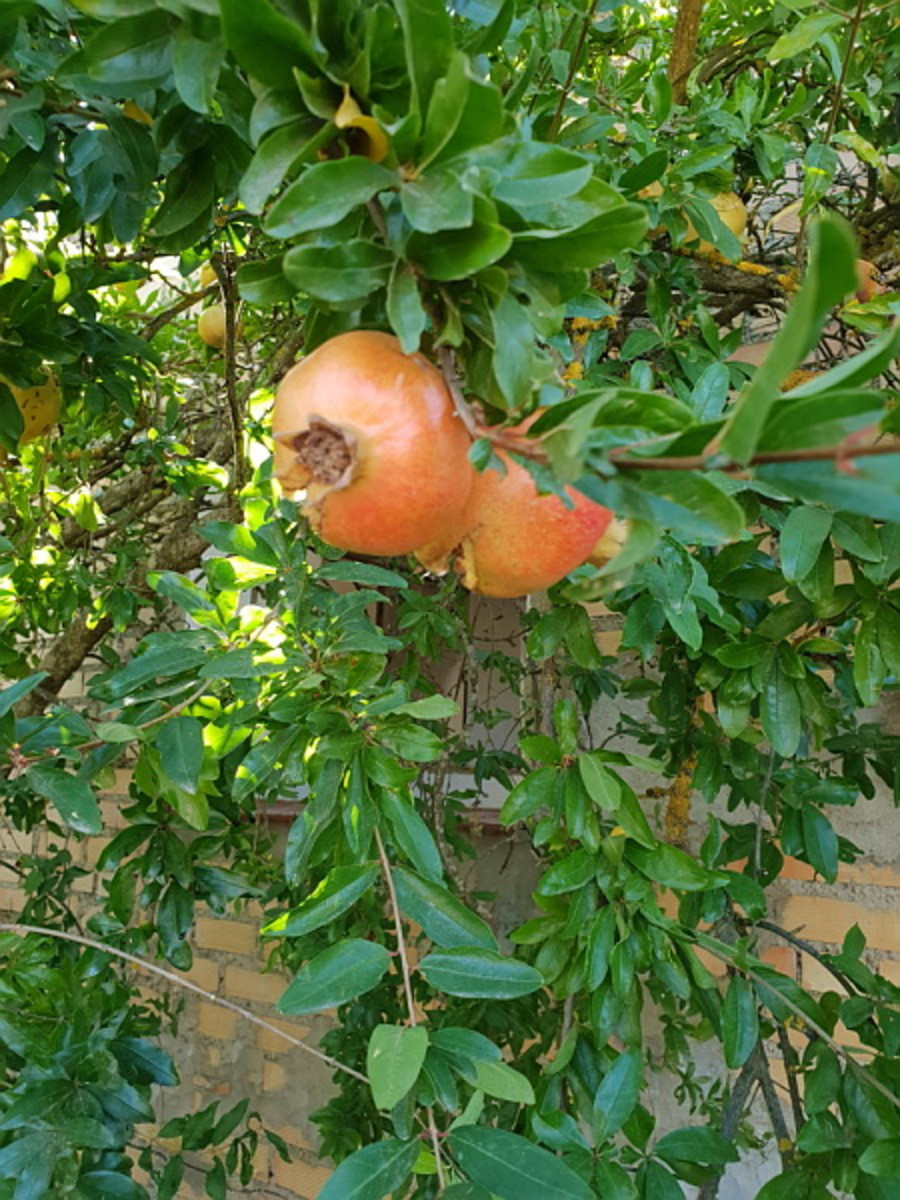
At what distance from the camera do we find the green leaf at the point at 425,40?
14.0 inches

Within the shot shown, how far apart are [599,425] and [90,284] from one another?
0.90m

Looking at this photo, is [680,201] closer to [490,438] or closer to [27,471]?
[490,438]

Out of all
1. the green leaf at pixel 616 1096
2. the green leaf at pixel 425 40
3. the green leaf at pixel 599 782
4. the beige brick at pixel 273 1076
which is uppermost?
the green leaf at pixel 425 40

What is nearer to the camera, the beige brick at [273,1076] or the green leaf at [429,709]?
the green leaf at [429,709]

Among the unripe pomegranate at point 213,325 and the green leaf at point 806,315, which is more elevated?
the green leaf at point 806,315

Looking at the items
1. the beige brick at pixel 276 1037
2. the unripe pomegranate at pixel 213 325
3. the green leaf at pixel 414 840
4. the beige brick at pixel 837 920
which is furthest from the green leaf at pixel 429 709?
the beige brick at pixel 276 1037

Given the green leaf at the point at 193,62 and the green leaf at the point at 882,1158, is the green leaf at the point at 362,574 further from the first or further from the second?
the green leaf at the point at 882,1158

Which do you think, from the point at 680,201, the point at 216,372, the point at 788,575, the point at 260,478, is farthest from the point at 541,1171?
the point at 216,372

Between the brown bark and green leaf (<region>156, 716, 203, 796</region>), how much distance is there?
3.16 feet

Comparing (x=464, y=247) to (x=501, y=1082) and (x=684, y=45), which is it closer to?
(x=501, y=1082)

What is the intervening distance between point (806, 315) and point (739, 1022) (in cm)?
77

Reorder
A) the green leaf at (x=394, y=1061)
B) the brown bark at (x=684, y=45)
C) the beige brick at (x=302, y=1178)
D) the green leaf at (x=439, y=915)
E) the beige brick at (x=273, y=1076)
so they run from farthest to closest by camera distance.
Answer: the beige brick at (x=273, y=1076)
the beige brick at (x=302, y=1178)
the brown bark at (x=684, y=45)
the green leaf at (x=439, y=915)
the green leaf at (x=394, y=1061)

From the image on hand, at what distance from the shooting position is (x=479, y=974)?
62 cm

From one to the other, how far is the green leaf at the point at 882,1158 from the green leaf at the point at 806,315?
71 cm
